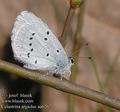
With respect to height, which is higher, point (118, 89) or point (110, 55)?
point (110, 55)

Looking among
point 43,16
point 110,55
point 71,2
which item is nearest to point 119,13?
point 110,55

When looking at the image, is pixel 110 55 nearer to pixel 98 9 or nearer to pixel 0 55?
pixel 98 9

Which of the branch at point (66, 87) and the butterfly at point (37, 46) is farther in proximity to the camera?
the butterfly at point (37, 46)

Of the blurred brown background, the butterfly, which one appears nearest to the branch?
the butterfly

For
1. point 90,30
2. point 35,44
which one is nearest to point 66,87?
point 35,44

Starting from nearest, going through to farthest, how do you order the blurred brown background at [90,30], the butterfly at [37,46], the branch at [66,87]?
the branch at [66,87], the butterfly at [37,46], the blurred brown background at [90,30]

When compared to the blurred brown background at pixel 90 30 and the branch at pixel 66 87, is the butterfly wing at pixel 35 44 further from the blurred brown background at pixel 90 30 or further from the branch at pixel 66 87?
the blurred brown background at pixel 90 30

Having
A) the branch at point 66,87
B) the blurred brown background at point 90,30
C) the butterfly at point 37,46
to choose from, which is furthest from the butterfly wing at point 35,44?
the blurred brown background at point 90,30

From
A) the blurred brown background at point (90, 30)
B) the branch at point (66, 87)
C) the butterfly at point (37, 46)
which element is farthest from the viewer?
the blurred brown background at point (90, 30)
